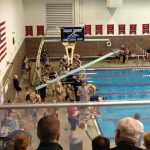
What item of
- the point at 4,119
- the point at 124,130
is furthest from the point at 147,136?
the point at 4,119

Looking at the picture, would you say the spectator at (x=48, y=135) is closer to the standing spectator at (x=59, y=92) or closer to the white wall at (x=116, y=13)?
the standing spectator at (x=59, y=92)

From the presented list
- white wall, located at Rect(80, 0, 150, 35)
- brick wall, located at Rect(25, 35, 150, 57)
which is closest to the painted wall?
white wall, located at Rect(80, 0, 150, 35)

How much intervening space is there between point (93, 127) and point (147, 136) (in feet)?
3.86

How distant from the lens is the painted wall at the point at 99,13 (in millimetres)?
24312

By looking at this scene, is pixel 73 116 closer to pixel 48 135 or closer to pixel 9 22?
pixel 48 135

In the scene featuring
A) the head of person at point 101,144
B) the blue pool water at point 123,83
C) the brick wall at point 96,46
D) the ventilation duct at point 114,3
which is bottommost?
the blue pool water at point 123,83

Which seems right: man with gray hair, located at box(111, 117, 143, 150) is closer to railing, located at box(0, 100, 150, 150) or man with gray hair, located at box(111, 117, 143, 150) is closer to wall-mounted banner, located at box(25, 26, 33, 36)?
railing, located at box(0, 100, 150, 150)

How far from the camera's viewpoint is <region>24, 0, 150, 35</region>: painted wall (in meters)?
24.3

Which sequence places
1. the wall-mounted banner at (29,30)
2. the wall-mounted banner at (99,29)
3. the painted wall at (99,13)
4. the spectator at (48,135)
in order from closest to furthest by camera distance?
the spectator at (48,135) < the painted wall at (99,13) < the wall-mounted banner at (29,30) < the wall-mounted banner at (99,29)

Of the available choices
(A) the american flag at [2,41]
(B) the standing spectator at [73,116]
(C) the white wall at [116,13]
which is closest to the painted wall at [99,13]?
(C) the white wall at [116,13]

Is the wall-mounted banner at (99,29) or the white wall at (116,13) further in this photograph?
the wall-mounted banner at (99,29)

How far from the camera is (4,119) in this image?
168 inches

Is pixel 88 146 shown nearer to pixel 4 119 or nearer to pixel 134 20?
pixel 4 119

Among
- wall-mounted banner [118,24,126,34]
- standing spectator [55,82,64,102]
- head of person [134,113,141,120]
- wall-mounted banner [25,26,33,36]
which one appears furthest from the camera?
wall-mounted banner [118,24,126,34]
